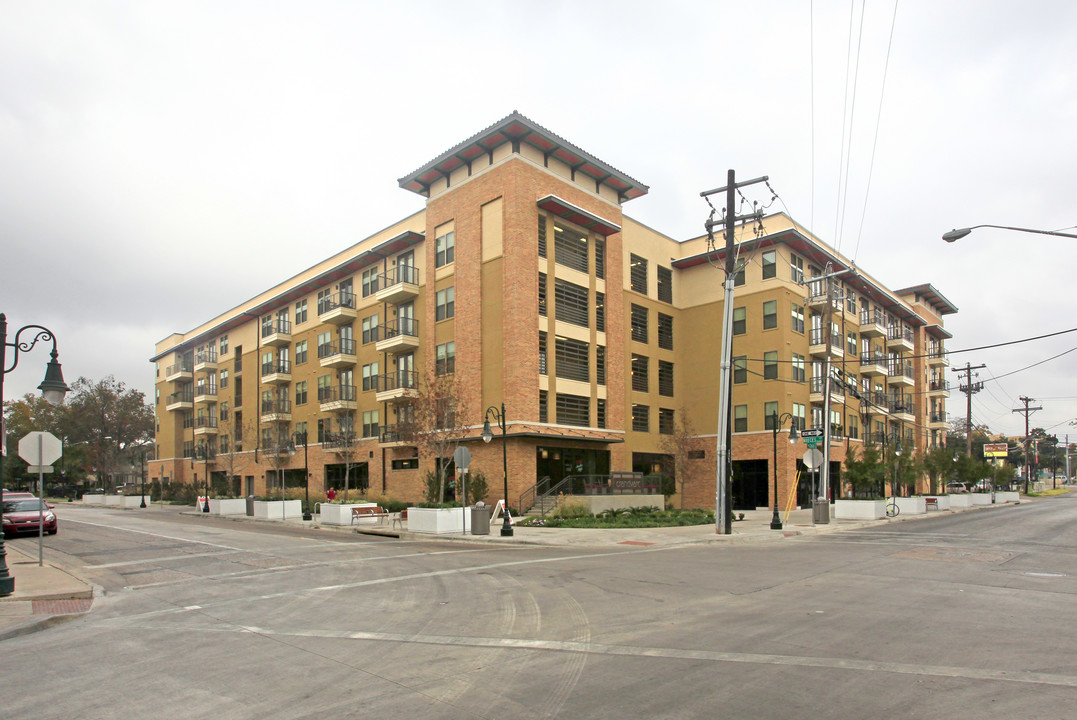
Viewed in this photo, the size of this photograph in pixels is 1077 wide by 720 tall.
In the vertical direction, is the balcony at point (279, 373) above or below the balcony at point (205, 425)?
above

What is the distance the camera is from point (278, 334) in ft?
183

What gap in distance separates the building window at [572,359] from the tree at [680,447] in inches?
322

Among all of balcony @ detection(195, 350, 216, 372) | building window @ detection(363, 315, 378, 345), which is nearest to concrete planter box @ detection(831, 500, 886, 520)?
building window @ detection(363, 315, 378, 345)

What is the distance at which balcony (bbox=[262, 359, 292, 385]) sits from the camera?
55.4 m

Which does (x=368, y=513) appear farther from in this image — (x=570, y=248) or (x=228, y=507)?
(x=570, y=248)

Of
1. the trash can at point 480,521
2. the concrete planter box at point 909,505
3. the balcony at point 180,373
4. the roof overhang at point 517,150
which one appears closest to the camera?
the trash can at point 480,521

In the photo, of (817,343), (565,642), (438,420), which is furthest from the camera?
(817,343)

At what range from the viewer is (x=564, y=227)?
39281 mm

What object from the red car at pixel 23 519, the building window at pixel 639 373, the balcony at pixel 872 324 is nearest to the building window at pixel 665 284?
the building window at pixel 639 373

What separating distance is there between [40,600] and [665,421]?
39479 mm

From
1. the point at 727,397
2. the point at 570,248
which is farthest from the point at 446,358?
the point at 727,397

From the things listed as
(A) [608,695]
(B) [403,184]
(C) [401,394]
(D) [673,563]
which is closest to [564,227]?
(B) [403,184]

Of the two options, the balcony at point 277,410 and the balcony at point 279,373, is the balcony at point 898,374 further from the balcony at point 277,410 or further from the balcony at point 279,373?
the balcony at point 279,373

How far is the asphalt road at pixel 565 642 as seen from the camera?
614 cm
